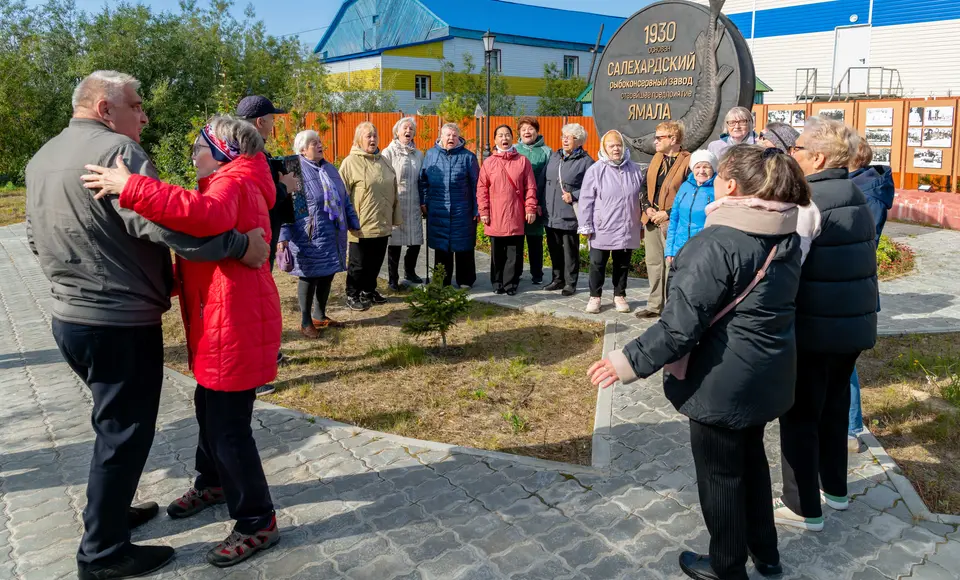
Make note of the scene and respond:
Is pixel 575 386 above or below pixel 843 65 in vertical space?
below

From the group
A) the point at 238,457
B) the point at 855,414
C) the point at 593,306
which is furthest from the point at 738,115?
the point at 238,457

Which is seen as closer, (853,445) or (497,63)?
(853,445)

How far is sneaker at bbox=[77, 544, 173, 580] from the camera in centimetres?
306

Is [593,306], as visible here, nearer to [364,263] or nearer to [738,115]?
[738,115]

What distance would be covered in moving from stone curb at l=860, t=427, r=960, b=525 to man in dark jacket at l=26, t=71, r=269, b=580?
333cm

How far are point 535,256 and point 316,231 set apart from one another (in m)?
3.19

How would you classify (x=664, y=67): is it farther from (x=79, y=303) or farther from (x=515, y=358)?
(x=79, y=303)

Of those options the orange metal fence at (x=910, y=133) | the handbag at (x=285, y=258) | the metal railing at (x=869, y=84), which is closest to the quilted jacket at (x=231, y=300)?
the handbag at (x=285, y=258)

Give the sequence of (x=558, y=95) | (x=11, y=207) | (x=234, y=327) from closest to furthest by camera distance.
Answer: (x=234, y=327) → (x=11, y=207) → (x=558, y=95)

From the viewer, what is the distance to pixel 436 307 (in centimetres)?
600

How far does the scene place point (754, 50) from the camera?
28.0m

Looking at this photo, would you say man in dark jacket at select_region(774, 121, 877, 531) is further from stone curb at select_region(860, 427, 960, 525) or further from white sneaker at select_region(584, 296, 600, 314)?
white sneaker at select_region(584, 296, 600, 314)

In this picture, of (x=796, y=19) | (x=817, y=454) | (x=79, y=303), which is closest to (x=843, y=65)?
(x=796, y=19)

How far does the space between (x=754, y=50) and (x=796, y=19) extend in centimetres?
179
